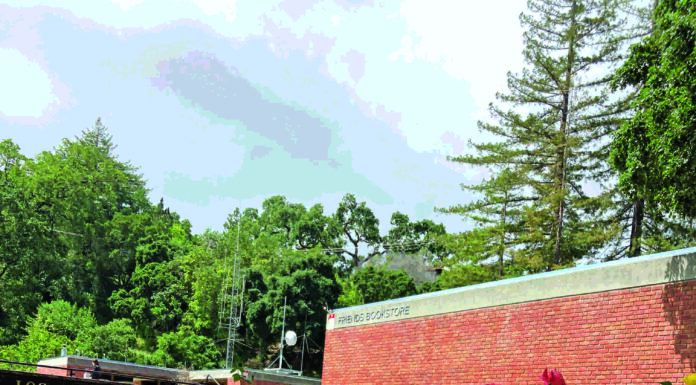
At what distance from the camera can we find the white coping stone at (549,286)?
15578 mm

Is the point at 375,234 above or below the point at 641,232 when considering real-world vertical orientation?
above

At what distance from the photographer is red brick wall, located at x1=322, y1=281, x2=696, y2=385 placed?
15.4m

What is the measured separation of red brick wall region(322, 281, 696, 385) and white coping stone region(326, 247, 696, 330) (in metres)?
0.18

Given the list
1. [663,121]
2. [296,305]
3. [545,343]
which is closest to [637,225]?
[545,343]

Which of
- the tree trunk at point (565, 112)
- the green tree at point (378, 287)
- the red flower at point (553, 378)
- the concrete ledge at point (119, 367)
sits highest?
the tree trunk at point (565, 112)

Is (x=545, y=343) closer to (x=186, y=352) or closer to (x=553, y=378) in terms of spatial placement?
(x=553, y=378)

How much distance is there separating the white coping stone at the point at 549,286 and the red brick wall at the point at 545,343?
18cm

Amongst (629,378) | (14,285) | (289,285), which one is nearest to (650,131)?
(629,378)

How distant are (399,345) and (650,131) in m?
10.0

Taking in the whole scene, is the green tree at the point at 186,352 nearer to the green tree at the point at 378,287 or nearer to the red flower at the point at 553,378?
the green tree at the point at 378,287

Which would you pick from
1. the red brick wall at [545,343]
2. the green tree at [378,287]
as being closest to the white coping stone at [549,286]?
the red brick wall at [545,343]

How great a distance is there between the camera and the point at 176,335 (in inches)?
2451

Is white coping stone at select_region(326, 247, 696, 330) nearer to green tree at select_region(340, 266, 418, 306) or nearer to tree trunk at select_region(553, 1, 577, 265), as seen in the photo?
tree trunk at select_region(553, 1, 577, 265)

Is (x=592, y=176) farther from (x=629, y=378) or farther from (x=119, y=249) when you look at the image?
(x=119, y=249)
